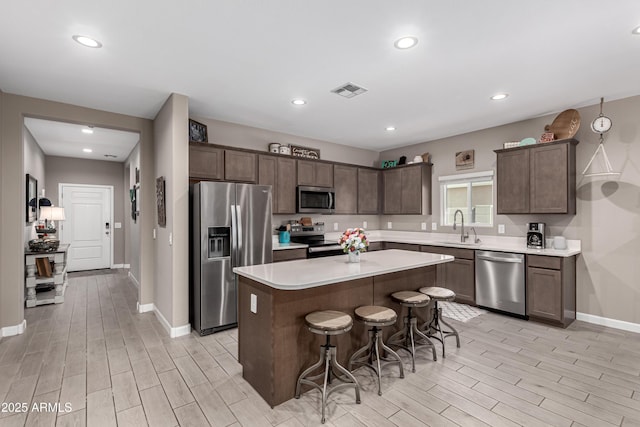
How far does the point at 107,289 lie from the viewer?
573 centimetres

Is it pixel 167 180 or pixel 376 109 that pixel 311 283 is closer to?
pixel 167 180

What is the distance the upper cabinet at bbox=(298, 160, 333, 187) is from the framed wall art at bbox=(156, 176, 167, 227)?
6.67 ft

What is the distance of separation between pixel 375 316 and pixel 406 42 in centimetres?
216

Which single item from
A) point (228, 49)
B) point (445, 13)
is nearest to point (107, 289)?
point (228, 49)

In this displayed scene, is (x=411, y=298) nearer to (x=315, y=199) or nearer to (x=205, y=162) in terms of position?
(x=315, y=199)

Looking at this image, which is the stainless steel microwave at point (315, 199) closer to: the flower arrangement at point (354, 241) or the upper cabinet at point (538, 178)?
the flower arrangement at point (354, 241)

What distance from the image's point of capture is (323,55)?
270 cm

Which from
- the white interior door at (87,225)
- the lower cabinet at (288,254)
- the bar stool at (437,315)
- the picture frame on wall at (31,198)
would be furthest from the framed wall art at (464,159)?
the white interior door at (87,225)

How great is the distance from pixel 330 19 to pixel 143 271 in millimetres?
4010

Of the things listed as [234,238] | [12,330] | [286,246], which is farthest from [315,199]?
[12,330]

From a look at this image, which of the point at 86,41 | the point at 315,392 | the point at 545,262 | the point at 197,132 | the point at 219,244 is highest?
the point at 86,41

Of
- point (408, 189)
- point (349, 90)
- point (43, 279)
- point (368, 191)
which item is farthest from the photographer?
point (368, 191)

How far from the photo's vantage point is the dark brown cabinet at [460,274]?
4.52 metres

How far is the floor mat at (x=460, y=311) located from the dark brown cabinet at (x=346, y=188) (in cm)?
228
